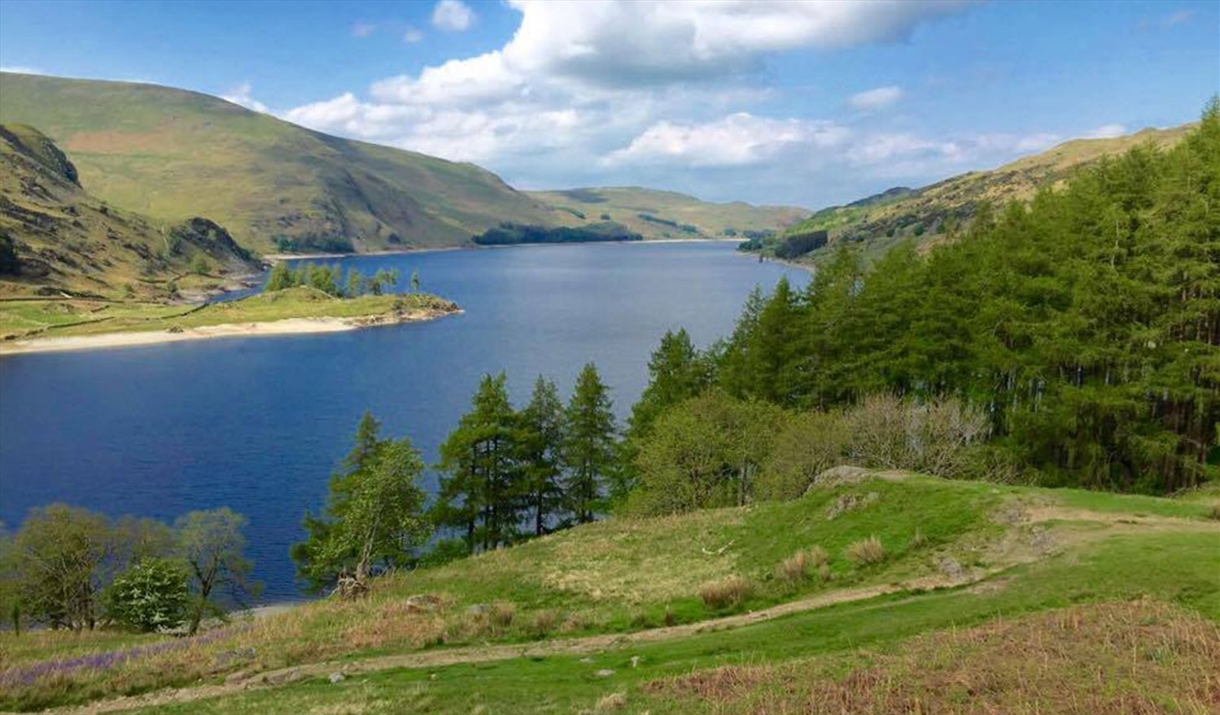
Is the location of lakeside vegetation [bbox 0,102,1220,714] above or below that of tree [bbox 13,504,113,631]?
above

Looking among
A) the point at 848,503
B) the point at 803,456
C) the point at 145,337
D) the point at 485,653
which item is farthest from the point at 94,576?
the point at 145,337

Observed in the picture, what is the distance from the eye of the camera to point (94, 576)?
48.4 meters

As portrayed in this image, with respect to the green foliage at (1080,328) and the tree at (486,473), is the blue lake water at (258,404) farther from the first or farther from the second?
the green foliage at (1080,328)

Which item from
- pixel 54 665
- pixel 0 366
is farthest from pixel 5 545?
pixel 0 366

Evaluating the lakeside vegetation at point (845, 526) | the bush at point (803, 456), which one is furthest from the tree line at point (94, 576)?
the bush at point (803, 456)

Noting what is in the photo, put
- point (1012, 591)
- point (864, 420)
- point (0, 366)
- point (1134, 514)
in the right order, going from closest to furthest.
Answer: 1. point (1012, 591)
2. point (1134, 514)
3. point (864, 420)
4. point (0, 366)

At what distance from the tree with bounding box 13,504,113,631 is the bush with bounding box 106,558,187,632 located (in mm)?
1735

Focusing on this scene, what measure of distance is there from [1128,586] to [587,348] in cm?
13472

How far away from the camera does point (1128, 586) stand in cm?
1888

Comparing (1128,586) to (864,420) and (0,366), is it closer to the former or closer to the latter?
(864,420)

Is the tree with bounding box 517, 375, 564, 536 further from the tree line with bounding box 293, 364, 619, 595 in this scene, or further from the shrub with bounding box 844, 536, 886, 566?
the shrub with bounding box 844, 536, 886, 566

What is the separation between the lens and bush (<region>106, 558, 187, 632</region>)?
43.1 m

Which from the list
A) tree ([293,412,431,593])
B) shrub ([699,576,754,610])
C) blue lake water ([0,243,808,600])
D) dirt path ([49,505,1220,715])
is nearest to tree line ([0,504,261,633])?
tree ([293,412,431,593])

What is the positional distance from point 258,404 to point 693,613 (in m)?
110
